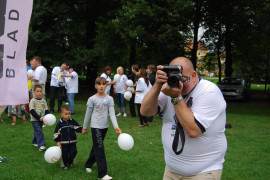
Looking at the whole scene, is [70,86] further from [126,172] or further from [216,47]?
[216,47]

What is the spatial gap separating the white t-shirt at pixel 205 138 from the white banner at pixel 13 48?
2529 mm

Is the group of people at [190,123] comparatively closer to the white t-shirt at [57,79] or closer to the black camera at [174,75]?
the black camera at [174,75]

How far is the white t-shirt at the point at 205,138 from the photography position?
2.40 m

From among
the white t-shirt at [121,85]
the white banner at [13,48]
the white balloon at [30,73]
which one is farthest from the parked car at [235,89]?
the white banner at [13,48]

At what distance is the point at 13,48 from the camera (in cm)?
396

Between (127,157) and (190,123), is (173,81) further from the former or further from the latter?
(127,157)

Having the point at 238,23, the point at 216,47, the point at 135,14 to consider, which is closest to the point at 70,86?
the point at 135,14

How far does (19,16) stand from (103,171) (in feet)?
9.27

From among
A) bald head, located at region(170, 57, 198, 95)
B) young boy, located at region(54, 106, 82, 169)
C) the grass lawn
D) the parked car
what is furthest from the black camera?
the parked car

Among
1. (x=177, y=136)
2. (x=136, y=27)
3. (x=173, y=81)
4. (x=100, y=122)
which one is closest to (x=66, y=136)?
(x=100, y=122)

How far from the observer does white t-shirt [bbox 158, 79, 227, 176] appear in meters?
2.40

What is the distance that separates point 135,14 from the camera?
17.1 m

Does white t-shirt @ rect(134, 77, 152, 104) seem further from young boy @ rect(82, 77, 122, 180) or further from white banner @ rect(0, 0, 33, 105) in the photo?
white banner @ rect(0, 0, 33, 105)

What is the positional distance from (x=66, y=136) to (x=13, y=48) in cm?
217
